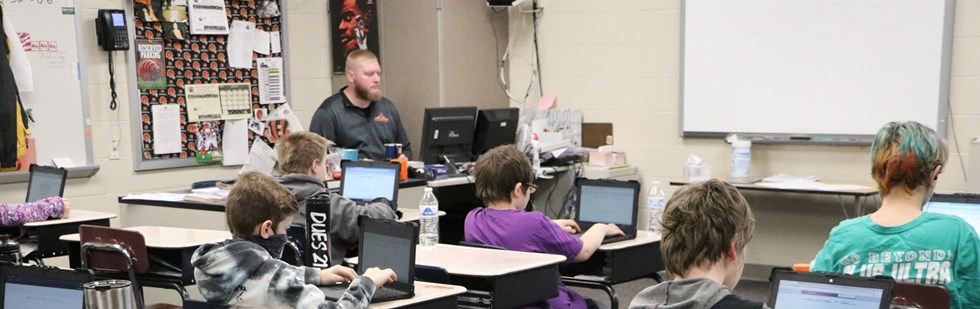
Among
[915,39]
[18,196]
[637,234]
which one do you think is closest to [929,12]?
[915,39]

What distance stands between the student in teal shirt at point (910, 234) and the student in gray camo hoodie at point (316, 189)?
202cm

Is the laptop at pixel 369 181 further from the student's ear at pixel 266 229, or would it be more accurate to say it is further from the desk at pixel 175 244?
the student's ear at pixel 266 229

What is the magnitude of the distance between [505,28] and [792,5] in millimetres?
2192

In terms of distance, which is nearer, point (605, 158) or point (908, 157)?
point (908, 157)

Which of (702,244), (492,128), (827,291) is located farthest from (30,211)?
(827,291)

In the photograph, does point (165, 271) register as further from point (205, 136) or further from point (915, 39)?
point (915, 39)

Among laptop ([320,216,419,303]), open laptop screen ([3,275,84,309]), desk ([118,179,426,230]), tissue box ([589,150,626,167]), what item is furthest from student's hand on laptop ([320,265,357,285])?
tissue box ([589,150,626,167])

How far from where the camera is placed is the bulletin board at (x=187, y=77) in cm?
620

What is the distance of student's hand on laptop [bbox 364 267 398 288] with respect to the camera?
304 cm

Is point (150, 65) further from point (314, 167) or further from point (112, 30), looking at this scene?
point (314, 167)

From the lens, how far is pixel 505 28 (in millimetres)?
7961

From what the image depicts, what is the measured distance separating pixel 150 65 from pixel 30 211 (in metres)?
1.63

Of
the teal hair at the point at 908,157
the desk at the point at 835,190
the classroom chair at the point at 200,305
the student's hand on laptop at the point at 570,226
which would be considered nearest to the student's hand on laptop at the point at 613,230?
the student's hand on laptop at the point at 570,226

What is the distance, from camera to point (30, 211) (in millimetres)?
4812
